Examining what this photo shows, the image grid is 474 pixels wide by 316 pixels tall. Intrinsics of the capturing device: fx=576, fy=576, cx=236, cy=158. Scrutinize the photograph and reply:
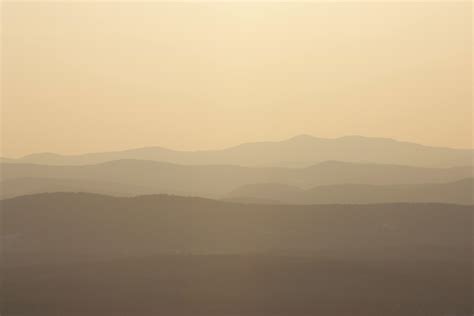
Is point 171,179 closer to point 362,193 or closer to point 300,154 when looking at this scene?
point 300,154

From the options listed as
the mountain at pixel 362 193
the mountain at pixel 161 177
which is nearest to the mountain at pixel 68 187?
the mountain at pixel 161 177

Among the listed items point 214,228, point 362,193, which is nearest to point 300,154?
point 362,193

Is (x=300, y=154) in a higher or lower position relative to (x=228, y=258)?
higher

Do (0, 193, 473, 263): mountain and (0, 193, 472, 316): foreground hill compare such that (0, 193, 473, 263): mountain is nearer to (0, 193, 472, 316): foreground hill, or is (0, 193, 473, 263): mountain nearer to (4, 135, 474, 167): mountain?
(0, 193, 472, 316): foreground hill

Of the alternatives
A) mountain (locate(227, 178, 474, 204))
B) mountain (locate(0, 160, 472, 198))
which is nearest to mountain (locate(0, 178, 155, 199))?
mountain (locate(0, 160, 472, 198))

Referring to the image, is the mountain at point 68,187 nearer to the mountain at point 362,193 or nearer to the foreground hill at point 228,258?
the foreground hill at point 228,258

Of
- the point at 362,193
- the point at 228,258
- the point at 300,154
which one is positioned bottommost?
the point at 228,258

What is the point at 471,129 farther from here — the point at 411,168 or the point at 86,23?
the point at 86,23
